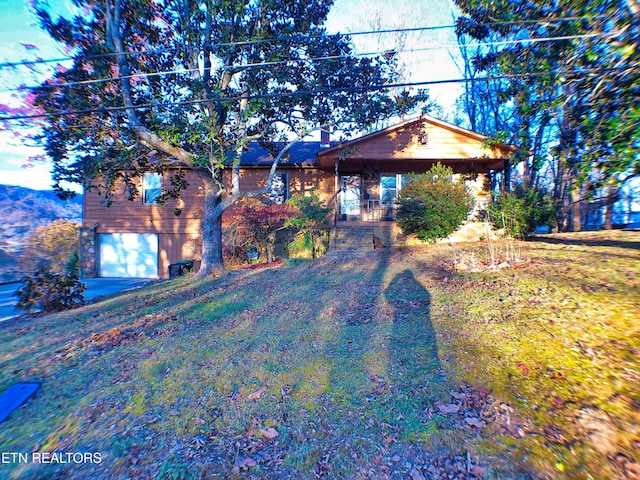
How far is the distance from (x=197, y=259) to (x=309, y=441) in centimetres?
1442

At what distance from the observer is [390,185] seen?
1560 cm

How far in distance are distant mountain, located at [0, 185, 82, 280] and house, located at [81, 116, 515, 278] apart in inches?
→ 102

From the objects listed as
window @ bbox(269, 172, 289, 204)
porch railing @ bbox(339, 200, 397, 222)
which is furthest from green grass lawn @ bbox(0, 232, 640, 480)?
window @ bbox(269, 172, 289, 204)

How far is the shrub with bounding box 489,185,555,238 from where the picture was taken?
1122 centimetres

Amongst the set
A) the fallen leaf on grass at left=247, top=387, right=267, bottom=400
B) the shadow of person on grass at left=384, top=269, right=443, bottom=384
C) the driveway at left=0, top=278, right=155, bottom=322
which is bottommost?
the driveway at left=0, top=278, right=155, bottom=322

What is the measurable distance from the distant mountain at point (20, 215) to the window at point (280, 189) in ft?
26.2

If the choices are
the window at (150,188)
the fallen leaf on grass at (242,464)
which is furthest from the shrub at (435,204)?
the window at (150,188)

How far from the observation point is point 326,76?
11016 mm

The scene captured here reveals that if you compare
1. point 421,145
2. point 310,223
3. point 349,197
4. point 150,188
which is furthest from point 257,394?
point 150,188

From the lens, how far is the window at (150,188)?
16.5m

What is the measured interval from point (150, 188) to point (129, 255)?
3475 millimetres

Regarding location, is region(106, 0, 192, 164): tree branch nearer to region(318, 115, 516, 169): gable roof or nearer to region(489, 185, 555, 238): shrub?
region(318, 115, 516, 169): gable roof

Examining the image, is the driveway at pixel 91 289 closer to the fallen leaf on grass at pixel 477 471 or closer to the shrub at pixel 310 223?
the shrub at pixel 310 223

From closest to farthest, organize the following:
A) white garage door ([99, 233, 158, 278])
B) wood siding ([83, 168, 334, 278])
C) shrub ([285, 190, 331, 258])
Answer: shrub ([285, 190, 331, 258]), wood siding ([83, 168, 334, 278]), white garage door ([99, 233, 158, 278])
